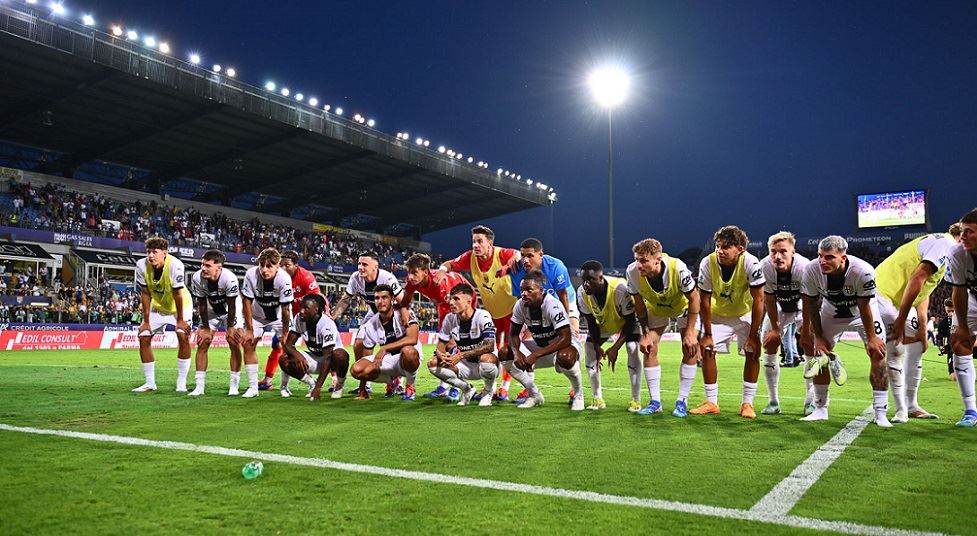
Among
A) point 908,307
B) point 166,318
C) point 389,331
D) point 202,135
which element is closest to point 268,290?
point 389,331

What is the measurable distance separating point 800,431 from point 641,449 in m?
1.94

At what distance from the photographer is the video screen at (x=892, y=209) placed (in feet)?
163

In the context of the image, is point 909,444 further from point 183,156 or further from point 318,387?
point 183,156

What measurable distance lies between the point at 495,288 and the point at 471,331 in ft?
3.67

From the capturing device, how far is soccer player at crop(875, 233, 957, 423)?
613 centimetres

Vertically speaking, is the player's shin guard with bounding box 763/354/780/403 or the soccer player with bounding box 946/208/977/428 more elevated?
the soccer player with bounding box 946/208/977/428

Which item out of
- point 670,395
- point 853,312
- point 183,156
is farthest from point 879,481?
point 183,156

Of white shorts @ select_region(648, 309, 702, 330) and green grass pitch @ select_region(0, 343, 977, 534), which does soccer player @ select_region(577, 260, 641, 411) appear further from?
green grass pitch @ select_region(0, 343, 977, 534)

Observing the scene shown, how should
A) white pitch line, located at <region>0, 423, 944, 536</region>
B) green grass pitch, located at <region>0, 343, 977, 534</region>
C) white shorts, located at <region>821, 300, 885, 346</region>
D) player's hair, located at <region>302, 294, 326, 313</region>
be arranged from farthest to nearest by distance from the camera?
player's hair, located at <region>302, 294, 326, 313</region> → white shorts, located at <region>821, 300, 885, 346</region> → green grass pitch, located at <region>0, 343, 977, 534</region> → white pitch line, located at <region>0, 423, 944, 536</region>

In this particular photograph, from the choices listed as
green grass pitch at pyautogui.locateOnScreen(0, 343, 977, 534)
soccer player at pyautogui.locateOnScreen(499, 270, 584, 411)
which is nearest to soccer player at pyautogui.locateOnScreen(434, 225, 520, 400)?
soccer player at pyautogui.locateOnScreen(499, 270, 584, 411)

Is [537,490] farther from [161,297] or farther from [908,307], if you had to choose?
[161,297]

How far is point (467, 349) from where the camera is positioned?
817 cm

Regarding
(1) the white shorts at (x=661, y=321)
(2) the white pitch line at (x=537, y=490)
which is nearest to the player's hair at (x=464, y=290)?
(1) the white shorts at (x=661, y=321)

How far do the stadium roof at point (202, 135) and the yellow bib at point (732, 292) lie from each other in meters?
23.9
